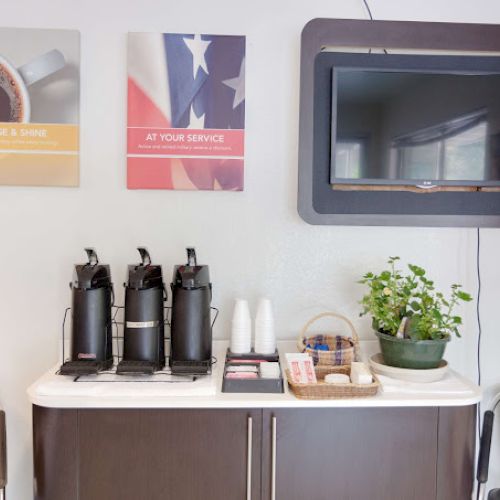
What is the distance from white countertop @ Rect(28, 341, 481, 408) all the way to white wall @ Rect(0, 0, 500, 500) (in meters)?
0.45

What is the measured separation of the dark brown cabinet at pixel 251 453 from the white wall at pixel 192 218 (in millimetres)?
510

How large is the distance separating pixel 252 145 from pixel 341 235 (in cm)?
48

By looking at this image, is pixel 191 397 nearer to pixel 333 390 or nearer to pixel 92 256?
pixel 333 390

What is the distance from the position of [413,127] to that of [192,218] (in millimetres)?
877

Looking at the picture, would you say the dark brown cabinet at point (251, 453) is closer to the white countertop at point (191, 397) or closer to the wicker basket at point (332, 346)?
the white countertop at point (191, 397)

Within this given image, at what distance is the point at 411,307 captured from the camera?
163cm

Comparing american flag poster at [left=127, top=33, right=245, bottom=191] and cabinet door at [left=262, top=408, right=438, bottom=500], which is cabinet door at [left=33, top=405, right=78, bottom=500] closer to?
cabinet door at [left=262, top=408, right=438, bottom=500]

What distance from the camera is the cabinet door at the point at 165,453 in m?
1.41

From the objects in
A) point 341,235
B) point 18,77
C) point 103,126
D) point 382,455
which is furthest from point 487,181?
point 18,77

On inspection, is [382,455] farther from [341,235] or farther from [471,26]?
[471,26]

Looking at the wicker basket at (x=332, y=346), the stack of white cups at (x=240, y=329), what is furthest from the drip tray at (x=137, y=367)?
the wicker basket at (x=332, y=346)

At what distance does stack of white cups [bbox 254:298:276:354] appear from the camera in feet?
5.63

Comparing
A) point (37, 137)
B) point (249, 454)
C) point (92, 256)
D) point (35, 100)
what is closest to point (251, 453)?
point (249, 454)

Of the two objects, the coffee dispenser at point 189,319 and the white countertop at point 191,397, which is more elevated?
the coffee dispenser at point 189,319
